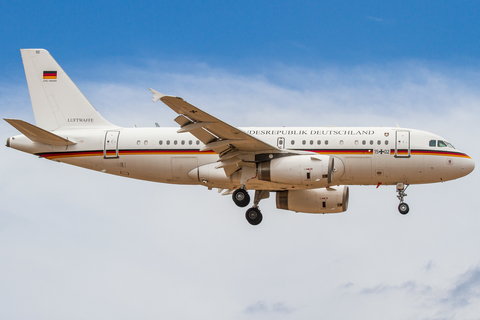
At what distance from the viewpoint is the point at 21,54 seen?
106 ft

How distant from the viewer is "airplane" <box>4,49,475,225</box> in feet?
85.3

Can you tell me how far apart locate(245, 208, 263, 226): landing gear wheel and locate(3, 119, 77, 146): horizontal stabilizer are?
9928 mm

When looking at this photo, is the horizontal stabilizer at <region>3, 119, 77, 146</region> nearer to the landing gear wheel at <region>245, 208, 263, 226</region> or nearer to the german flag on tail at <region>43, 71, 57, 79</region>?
the german flag on tail at <region>43, 71, 57, 79</region>

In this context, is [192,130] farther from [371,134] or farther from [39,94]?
[39,94]

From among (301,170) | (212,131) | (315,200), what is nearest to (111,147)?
(212,131)

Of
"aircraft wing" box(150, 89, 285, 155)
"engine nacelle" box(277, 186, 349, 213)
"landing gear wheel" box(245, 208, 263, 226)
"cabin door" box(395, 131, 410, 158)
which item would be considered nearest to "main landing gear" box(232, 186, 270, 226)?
"landing gear wheel" box(245, 208, 263, 226)

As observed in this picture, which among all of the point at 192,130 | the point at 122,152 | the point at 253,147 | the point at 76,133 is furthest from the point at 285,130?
the point at 76,133

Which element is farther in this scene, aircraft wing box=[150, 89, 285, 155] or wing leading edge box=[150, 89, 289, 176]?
wing leading edge box=[150, 89, 289, 176]

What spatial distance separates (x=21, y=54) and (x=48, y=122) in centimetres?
461

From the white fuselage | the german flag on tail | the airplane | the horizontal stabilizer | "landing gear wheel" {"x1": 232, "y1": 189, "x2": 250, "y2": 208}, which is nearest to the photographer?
the airplane

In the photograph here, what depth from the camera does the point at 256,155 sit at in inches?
1053

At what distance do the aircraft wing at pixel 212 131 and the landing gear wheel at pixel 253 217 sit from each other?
421 centimetres

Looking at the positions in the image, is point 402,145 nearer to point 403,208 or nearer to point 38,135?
point 403,208

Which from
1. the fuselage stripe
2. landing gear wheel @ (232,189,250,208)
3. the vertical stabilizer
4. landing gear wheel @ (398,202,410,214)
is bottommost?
landing gear wheel @ (398,202,410,214)
